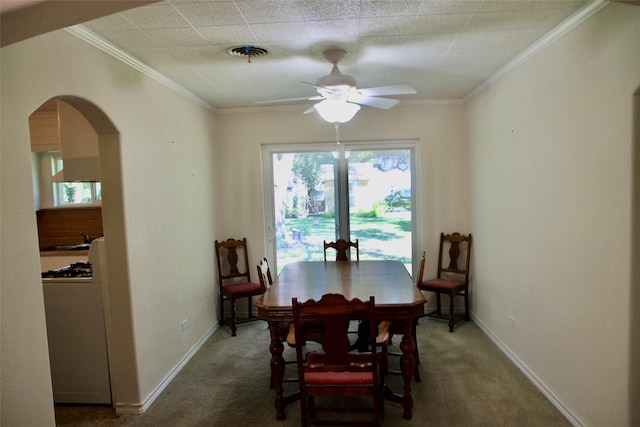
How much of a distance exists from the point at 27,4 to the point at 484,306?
4171 mm

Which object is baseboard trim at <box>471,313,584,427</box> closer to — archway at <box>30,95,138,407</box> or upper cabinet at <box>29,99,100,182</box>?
archway at <box>30,95,138,407</box>

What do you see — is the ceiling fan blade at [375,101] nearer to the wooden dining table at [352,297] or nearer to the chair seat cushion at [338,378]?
the wooden dining table at [352,297]

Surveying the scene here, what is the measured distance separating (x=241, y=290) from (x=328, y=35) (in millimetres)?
2801

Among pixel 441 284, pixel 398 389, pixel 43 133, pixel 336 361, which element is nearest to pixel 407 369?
pixel 398 389

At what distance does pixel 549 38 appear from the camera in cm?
255

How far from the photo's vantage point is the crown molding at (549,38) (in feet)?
6.93

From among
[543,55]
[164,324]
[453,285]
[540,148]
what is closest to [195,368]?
[164,324]

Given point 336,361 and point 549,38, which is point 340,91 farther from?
point 336,361

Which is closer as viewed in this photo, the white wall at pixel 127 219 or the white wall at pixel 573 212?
the white wall at pixel 127 219

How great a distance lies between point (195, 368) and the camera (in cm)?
342

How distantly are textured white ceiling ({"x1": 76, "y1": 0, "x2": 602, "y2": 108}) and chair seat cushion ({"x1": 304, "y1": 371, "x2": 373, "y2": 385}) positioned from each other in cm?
205

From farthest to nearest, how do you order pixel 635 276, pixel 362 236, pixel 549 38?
pixel 362 236 → pixel 549 38 → pixel 635 276

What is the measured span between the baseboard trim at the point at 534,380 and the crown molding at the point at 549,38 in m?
2.38

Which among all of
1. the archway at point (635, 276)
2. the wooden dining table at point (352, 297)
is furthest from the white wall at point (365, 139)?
the archway at point (635, 276)
